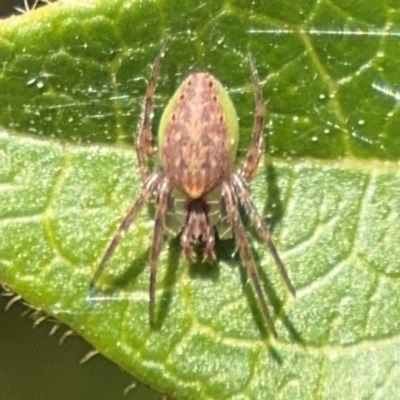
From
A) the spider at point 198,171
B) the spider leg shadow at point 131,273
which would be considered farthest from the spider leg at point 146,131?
the spider leg shadow at point 131,273

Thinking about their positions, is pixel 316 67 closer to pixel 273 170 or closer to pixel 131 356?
pixel 273 170

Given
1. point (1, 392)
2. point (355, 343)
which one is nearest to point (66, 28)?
point (355, 343)

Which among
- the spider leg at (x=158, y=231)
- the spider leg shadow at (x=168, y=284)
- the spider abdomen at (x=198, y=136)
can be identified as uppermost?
the spider abdomen at (x=198, y=136)

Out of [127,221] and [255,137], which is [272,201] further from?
[127,221]

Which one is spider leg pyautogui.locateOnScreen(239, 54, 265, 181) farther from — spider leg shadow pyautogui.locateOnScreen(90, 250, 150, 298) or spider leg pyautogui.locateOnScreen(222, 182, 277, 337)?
spider leg shadow pyautogui.locateOnScreen(90, 250, 150, 298)

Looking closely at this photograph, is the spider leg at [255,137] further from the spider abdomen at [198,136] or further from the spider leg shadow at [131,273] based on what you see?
the spider leg shadow at [131,273]

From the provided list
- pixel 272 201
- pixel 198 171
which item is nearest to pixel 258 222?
pixel 272 201

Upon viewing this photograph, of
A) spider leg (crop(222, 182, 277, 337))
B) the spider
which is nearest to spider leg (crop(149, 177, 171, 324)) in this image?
the spider
